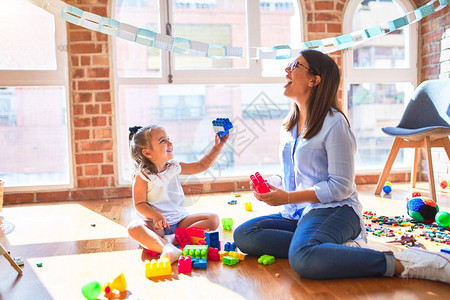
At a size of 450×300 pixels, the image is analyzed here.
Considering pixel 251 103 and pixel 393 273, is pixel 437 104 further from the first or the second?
pixel 393 273

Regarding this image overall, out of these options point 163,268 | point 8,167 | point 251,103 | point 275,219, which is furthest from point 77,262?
point 251,103

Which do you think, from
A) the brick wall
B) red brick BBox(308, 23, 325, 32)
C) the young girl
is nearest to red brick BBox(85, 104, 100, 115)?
the brick wall

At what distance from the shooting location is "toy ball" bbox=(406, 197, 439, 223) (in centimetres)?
225

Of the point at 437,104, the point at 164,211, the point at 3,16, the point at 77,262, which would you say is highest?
the point at 3,16

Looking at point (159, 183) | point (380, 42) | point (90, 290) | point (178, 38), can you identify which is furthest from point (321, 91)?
point (380, 42)

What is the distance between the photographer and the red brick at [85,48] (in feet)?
10.6

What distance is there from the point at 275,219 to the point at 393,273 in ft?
1.71

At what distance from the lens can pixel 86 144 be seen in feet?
10.8

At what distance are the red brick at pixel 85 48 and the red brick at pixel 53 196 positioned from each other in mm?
1065

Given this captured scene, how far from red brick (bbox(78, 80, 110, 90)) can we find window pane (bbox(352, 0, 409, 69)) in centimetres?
205

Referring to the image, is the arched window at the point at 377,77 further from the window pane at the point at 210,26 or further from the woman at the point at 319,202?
the woman at the point at 319,202

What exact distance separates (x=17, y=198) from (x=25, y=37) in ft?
3.96

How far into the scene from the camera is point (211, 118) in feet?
11.6

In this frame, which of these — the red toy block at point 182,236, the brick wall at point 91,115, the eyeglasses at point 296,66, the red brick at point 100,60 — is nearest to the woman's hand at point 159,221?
the red toy block at point 182,236
